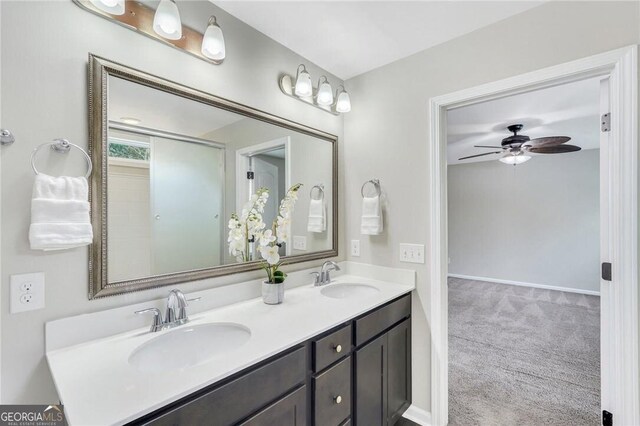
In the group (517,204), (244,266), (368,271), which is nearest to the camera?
(244,266)

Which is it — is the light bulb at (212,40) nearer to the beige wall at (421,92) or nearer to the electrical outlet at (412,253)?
the beige wall at (421,92)

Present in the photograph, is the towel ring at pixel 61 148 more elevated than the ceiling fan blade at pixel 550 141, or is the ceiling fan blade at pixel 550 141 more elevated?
the ceiling fan blade at pixel 550 141

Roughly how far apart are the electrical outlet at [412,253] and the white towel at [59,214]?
5.71 feet

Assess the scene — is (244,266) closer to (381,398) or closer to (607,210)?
(381,398)

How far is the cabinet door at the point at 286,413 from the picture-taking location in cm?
100

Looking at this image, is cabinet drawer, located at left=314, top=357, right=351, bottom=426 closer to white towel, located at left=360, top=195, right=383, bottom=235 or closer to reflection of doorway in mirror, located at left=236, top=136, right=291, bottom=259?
reflection of doorway in mirror, located at left=236, top=136, right=291, bottom=259

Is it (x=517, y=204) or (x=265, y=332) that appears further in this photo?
(x=517, y=204)

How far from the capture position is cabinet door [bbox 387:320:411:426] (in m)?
1.73

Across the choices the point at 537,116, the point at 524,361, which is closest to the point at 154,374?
the point at 524,361

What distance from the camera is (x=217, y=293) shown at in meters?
1.49

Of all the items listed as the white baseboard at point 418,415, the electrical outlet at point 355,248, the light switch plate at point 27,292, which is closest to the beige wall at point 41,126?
the light switch plate at point 27,292

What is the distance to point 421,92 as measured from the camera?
1957 mm

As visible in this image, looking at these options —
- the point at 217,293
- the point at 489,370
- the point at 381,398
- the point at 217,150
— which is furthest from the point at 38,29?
the point at 489,370

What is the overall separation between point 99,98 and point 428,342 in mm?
Result: 2210
